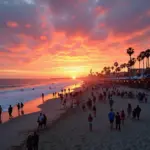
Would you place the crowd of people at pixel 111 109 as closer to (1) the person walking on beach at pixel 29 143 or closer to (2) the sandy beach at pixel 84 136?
(1) the person walking on beach at pixel 29 143

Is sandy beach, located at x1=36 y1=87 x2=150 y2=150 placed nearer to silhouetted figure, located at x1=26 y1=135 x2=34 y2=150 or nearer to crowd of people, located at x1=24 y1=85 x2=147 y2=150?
crowd of people, located at x1=24 y1=85 x2=147 y2=150

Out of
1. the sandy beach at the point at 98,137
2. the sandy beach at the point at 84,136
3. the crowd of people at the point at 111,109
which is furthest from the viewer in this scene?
the crowd of people at the point at 111,109

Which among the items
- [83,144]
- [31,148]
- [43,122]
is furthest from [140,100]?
[31,148]

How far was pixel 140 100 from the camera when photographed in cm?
3159

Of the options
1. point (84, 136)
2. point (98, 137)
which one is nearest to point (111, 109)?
point (98, 137)

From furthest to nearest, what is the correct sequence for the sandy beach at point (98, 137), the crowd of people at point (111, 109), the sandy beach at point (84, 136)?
the crowd of people at point (111, 109) < the sandy beach at point (84, 136) < the sandy beach at point (98, 137)

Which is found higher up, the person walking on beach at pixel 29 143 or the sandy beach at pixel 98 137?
the person walking on beach at pixel 29 143

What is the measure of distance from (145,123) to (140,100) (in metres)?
14.8

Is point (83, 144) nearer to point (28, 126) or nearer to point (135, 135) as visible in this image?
point (135, 135)

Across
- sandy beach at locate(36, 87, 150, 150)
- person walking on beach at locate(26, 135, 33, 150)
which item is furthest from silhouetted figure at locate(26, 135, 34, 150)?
sandy beach at locate(36, 87, 150, 150)

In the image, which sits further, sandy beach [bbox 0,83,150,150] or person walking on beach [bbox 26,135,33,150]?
sandy beach [bbox 0,83,150,150]

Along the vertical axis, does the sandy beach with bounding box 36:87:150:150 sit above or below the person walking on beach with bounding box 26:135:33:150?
below

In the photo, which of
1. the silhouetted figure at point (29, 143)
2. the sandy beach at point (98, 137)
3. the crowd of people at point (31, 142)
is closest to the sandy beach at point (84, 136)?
the sandy beach at point (98, 137)

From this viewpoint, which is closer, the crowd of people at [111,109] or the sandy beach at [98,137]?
the sandy beach at [98,137]
